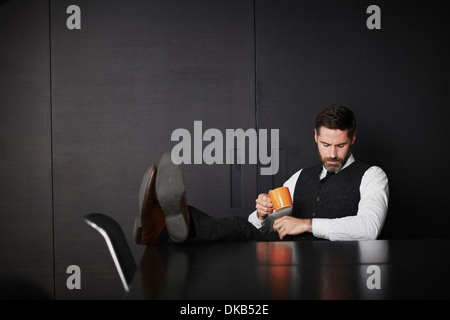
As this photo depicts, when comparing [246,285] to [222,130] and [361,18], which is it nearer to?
[222,130]

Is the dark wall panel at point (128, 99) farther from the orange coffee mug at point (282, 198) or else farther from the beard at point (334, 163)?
the orange coffee mug at point (282, 198)

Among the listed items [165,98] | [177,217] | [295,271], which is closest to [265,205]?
[177,217]

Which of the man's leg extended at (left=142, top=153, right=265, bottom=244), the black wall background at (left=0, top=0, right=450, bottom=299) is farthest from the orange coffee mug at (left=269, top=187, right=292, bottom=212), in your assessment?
the black wall background at (left=0, top=0, right=450, bottom=299)

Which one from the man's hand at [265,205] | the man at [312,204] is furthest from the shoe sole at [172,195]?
the man's hand at [265,205]

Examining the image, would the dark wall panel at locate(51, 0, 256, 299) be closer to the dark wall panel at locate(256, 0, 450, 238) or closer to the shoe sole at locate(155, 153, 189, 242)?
the dark wall panel at locate(256, 0, 450, 238)

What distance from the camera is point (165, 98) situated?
9.61ft

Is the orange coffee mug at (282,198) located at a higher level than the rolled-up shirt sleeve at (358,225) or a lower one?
higher

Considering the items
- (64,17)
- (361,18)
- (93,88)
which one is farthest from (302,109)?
(64,17)

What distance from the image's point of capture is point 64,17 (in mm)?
2910

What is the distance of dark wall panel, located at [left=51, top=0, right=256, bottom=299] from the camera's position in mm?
2916

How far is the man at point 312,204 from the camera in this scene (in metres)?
1.34

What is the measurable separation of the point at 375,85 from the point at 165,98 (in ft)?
4.94

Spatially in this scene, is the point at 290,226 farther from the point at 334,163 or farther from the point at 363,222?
the point at 334,163
